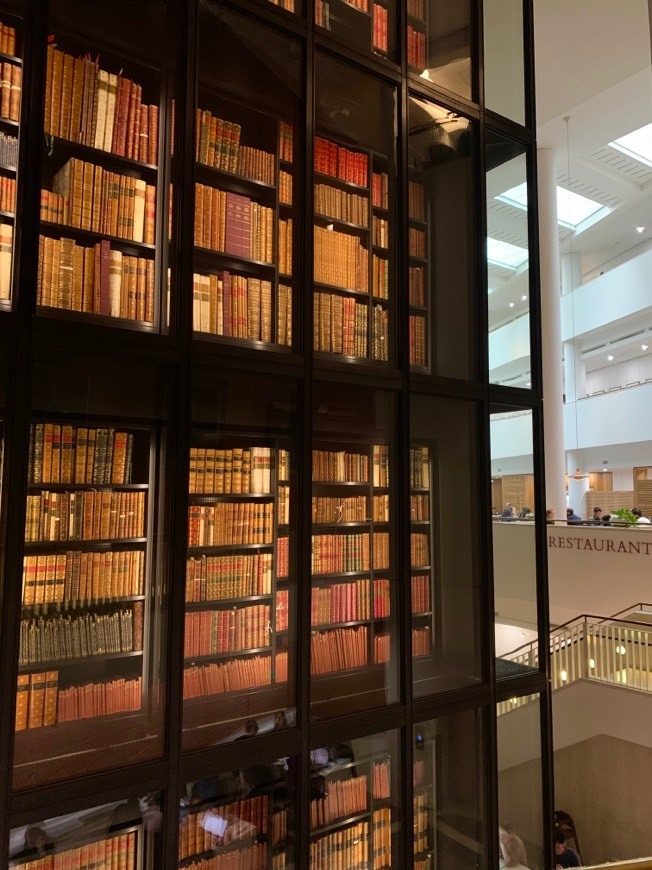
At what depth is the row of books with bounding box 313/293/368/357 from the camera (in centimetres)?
242

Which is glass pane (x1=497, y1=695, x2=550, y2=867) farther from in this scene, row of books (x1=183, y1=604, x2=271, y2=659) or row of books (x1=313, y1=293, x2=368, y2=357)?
row of books (x1=313, y1=293, x2=368, y2=357)

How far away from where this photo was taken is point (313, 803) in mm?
2295

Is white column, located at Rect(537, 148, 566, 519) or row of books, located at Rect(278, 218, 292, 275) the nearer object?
row of books, located at Rect(278, 218, 292, 275)

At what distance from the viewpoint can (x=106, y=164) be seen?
79.8 inches

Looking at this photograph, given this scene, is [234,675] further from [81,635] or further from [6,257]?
[6,257]

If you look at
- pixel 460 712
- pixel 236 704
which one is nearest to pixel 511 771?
pixel 460 712

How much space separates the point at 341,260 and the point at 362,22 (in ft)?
3.50

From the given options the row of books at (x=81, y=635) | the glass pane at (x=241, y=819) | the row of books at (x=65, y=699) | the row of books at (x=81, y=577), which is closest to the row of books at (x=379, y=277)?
the row of books at (x=81, y=577)

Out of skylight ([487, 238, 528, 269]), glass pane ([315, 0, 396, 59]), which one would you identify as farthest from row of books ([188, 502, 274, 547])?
glass pane ([315, 0, 396, 59])

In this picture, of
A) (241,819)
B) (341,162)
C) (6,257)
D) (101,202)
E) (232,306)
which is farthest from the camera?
(341,162)

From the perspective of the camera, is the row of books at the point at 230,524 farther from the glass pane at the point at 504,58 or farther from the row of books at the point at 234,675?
the glass pane at the point at 504,58

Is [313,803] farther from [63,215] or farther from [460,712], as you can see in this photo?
[63,215]

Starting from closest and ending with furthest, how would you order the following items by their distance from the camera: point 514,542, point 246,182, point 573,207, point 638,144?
point 246,182 → point 514,542 → point 638,144 → point 573,207

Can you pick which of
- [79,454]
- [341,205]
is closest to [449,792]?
[79,454]
